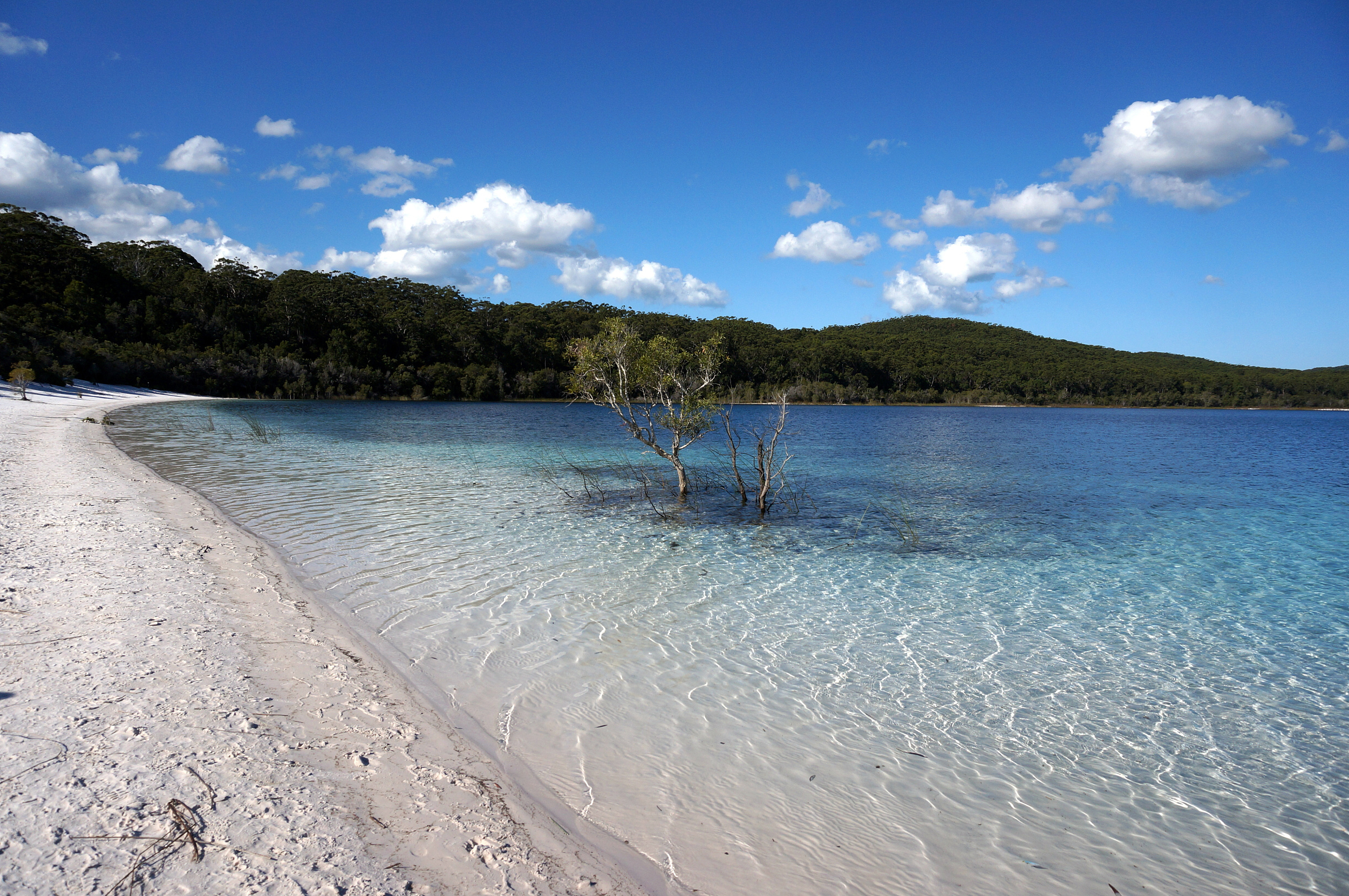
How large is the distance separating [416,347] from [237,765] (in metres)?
92.5

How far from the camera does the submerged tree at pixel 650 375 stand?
1384cm

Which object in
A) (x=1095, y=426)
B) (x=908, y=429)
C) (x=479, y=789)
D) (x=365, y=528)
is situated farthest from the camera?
(x=1095, y=426)

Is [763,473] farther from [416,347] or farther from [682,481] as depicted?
[416,347]

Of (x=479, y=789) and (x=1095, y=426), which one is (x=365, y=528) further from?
(x=1095, y=426)

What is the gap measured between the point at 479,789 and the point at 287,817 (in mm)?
988

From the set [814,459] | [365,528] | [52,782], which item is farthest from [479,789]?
[814,459]

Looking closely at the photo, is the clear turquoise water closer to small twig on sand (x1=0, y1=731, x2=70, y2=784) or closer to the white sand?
the white sand

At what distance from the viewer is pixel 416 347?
88812 mm

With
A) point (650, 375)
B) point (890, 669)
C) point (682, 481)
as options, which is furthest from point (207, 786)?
point (682, 481)

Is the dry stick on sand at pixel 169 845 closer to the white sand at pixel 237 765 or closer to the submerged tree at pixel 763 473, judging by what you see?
the white sand at pixel 237 765

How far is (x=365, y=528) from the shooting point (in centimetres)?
1119

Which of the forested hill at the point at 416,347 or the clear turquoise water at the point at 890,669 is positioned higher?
the forested hill at the point at 416,347

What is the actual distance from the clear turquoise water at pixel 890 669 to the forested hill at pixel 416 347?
1939 cm

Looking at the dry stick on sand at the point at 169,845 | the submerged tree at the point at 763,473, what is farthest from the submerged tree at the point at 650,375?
the dry stick on sand at the point at 169,845
